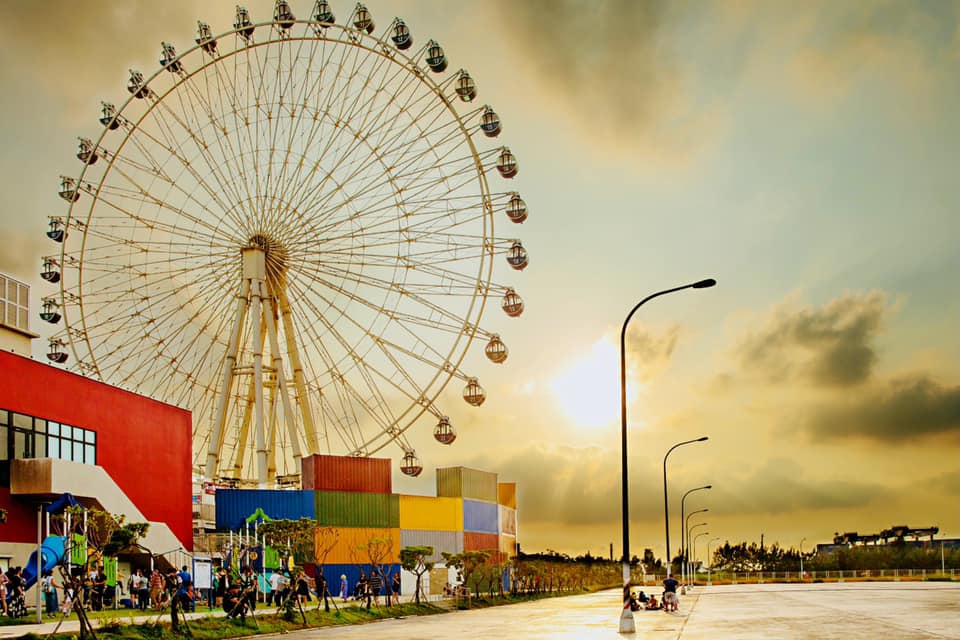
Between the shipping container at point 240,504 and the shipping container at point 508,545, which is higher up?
the shipping container at point 240,504

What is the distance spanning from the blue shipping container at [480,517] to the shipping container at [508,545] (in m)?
2.33

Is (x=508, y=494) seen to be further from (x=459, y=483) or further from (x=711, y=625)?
(x=711, y=625)

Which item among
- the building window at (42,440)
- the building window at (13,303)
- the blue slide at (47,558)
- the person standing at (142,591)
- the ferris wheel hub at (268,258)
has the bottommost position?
the person standing at (142,591)

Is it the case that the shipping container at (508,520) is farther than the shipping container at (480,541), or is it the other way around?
the shipping container at (508,520)

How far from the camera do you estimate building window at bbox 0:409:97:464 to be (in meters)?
39.2

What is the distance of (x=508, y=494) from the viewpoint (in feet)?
308

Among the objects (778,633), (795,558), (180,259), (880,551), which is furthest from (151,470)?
(795,558)

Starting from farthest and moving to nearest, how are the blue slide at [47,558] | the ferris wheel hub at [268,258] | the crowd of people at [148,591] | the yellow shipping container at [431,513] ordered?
the yellow shipping container at [431,513], the ferris wheel hub at [268,258], the blue slide at [47,558], the crowd of people at [148,591]

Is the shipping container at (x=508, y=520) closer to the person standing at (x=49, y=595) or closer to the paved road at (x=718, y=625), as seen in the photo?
the paved road at (x=718, y=625)

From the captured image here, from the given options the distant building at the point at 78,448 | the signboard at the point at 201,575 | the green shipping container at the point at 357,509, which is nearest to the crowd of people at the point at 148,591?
the signboard at the point at 201,575

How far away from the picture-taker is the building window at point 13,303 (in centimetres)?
4950

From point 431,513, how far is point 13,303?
33.6 metres

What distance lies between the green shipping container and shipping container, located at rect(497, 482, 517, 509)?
21473 mm

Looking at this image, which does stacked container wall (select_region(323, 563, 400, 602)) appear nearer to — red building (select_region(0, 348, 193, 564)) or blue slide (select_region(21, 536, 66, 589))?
red building (select_region(0, 348, 193, 564))
